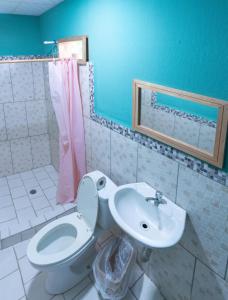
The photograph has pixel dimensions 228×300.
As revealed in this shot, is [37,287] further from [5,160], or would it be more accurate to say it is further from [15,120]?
[15,120]

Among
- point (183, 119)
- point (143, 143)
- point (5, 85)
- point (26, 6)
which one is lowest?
point (143, 143)

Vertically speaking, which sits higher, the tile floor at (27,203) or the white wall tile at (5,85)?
the white wall tile at (5,85)

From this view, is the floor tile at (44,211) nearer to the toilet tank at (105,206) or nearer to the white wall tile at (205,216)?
the toilet tank at (105,206)

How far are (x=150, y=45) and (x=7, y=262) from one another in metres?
2.19

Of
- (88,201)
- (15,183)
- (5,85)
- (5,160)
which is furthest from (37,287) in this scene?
(5,85)

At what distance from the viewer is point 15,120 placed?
3.28 m

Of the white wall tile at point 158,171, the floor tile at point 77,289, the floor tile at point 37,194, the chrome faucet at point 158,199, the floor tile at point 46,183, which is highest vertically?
the white wall tile at point 158,171

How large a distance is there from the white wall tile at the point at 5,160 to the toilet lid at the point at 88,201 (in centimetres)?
174

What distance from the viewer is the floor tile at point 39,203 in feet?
9.27

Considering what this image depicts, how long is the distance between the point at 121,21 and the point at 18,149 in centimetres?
242

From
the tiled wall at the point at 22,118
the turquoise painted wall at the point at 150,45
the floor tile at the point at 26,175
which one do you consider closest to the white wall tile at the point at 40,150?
the tiled wall at the point at 22,118

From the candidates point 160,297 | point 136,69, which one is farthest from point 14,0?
point 160,297

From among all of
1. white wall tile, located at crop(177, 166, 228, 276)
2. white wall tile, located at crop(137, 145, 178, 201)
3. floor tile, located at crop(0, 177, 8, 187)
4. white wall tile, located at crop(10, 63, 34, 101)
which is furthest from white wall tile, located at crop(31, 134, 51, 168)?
white wall tile, located at crop(177, 166, 228, 276)

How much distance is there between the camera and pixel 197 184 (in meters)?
1.38
